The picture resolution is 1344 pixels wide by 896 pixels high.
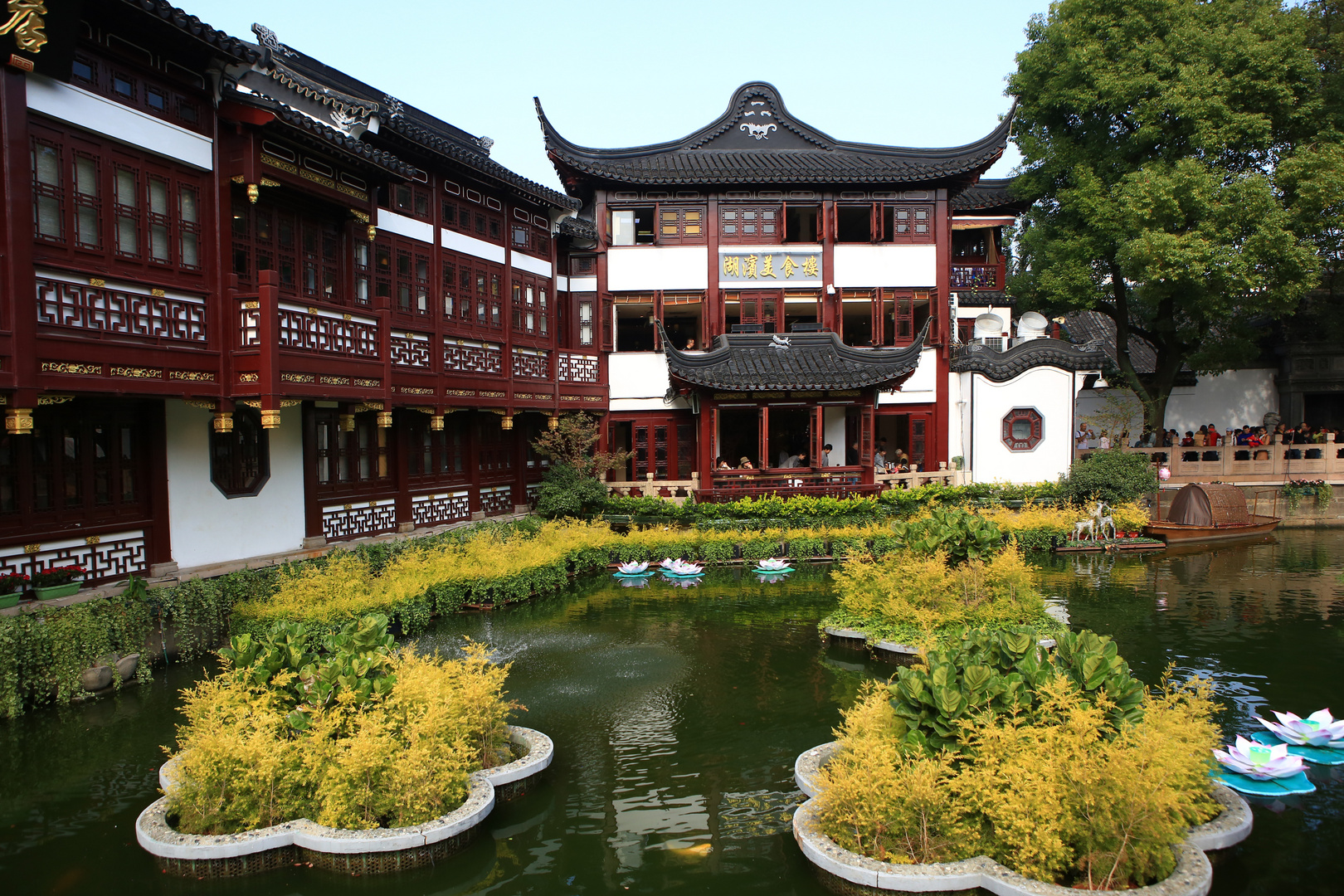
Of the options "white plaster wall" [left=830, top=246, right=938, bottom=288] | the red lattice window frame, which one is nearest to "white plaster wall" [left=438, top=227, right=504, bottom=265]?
"white plaster wall" [left=830, top=246, right=938, bottom=288]

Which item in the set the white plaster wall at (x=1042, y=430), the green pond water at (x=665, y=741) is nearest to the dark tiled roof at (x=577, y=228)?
the green pond water at (x=665, y=741)

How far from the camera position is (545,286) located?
68.0ft

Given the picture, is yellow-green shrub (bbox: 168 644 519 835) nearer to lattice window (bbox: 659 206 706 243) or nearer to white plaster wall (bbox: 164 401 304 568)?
white plaster wall (bbox: 164 401 304 568)

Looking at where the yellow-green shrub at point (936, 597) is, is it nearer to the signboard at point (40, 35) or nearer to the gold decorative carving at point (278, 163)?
the gold decorative carving at point (278, 163)

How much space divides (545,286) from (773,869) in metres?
17.3

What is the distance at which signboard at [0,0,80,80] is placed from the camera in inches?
325

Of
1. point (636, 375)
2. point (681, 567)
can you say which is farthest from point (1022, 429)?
point (681, 567)

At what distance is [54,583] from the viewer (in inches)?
369

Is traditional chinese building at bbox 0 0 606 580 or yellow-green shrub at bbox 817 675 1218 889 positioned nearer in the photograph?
yellow-green shrub at bbox 817 675 1218 889

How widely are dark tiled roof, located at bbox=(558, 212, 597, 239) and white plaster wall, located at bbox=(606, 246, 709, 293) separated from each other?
89 cm

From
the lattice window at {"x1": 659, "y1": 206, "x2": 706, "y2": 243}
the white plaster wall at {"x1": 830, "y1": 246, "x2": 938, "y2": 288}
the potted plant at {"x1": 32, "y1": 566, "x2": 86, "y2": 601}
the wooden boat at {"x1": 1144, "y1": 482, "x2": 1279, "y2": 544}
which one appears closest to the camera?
the potted plant at {"x1": 32, "y1": 566, "x2": 86, "y2": 601}

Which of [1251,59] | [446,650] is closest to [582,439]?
[446,650]

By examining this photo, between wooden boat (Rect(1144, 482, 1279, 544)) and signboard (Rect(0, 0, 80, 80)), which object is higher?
signboard (Rect(0, 0, 80, 80))

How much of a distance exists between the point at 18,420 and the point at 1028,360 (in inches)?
829
